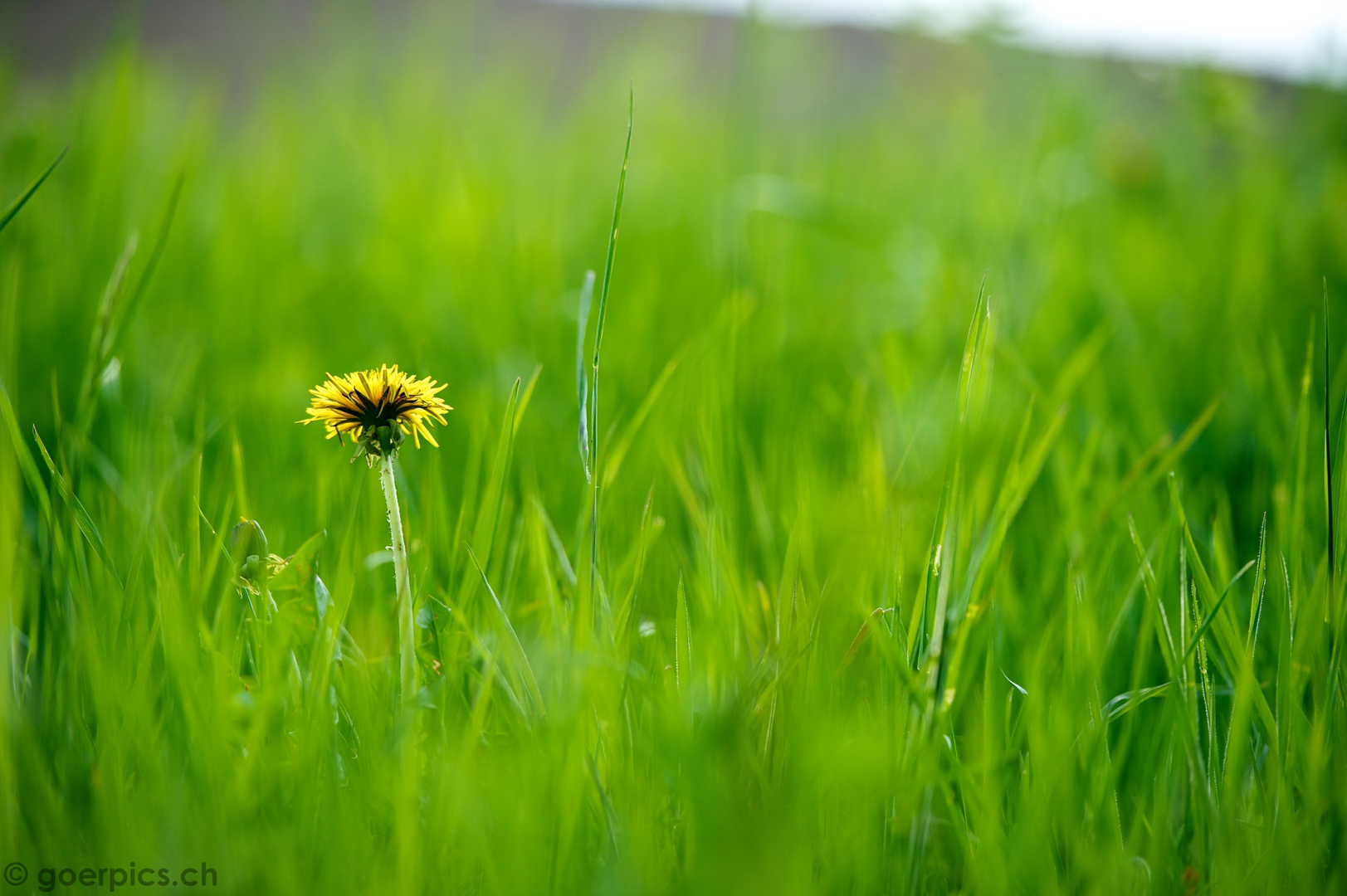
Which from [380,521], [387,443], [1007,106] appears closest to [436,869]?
[387,443]

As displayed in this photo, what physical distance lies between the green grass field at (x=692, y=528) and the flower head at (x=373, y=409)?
6cm

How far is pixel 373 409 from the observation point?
1.59 ft

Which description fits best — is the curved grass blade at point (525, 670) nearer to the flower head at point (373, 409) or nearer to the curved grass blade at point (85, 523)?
the flower head at point (373, 409)

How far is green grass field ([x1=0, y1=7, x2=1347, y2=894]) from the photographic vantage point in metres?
0.42

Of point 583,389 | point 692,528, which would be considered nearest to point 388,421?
point 583,389

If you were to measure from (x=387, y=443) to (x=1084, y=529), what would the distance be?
0.57 metres

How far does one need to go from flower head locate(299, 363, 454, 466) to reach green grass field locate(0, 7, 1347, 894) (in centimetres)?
6

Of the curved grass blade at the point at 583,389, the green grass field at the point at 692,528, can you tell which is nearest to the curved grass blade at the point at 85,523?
the green grass field at the point at 692,528

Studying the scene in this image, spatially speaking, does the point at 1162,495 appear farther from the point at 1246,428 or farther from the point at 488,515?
the point at 488,515

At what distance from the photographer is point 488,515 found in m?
0.55

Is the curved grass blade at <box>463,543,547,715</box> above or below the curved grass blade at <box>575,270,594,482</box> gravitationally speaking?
below

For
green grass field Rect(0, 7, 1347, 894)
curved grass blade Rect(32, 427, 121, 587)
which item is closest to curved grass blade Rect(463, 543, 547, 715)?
green grass field Rect(0, 7, 1347, 894)

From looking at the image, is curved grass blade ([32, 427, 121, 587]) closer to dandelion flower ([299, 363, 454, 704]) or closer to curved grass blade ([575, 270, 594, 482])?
dandelion flower ([299, 363, 454, 704])

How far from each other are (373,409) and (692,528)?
0.33m
